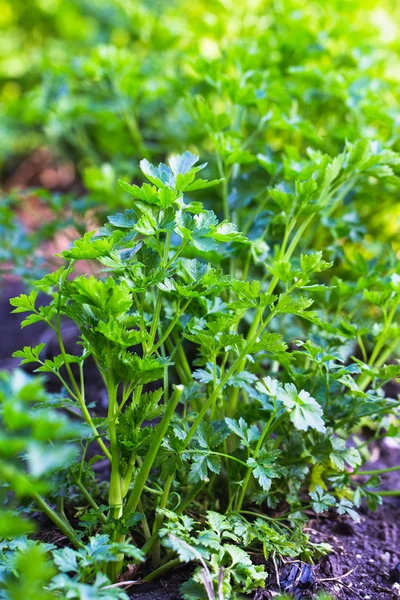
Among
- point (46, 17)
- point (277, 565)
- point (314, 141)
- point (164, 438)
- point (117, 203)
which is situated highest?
point (46, 17)

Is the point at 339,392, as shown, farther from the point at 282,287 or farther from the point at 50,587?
the point at 50,587

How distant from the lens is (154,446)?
2.98ft

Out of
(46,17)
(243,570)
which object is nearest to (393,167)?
(243,570)

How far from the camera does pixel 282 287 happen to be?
149 cm

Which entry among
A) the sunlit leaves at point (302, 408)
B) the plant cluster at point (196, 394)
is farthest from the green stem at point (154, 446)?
the sunlit leaves at point (302, 408)

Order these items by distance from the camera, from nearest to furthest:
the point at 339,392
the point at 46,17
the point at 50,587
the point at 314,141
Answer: the point at 50,587
the point at 339,392
the point at 314,141
the point at 46,17

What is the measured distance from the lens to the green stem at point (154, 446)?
89 cm

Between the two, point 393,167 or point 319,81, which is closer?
point 393,167

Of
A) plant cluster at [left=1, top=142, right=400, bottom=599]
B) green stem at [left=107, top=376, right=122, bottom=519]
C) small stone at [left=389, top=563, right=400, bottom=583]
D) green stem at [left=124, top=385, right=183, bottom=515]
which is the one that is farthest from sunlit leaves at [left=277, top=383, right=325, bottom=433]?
small stone at [left=389, top=563, right=400, bottom=583]

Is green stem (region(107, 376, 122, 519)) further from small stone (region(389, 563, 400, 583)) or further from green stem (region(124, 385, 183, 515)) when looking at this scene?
small stone (region(389, 563, 400, 583))

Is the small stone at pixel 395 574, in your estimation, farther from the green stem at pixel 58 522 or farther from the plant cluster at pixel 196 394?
the green stem at pixel 58 522

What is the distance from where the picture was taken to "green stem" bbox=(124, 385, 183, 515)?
0.89m

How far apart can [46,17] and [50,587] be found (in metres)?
3.34

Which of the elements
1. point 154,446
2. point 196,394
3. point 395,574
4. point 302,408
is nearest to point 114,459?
point 154,446
